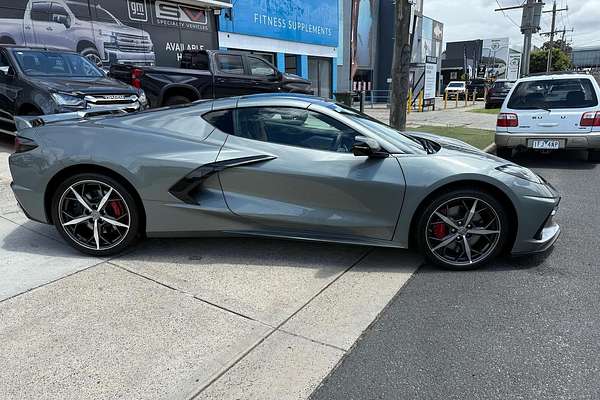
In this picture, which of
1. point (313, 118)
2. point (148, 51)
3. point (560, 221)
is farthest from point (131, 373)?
point (148, 51)

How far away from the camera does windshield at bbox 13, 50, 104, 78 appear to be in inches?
297

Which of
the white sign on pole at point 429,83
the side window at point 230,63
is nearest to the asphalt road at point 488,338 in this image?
the side window at point 230,63

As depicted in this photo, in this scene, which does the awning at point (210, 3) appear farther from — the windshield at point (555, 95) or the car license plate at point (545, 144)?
the car license plate at point (545, 144)

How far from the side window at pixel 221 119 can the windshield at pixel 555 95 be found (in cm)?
601

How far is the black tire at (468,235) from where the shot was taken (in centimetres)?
340

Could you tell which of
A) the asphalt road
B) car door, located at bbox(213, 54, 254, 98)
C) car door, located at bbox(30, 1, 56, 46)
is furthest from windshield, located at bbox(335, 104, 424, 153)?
car door, located at bbox(30, 1, 56, 46)

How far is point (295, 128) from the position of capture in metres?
3.60

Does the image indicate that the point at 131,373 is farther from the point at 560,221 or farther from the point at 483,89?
the point at 483,89

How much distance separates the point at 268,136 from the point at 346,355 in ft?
6.08

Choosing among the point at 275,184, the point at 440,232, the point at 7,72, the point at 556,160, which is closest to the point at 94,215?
the point at 275,184

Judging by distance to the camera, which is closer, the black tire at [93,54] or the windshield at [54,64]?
the windshield at [54,64]

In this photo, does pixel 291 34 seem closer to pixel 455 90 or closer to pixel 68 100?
pixel 68 100

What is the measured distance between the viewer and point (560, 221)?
4.73m

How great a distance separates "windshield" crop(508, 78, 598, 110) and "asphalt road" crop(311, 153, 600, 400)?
450cm
